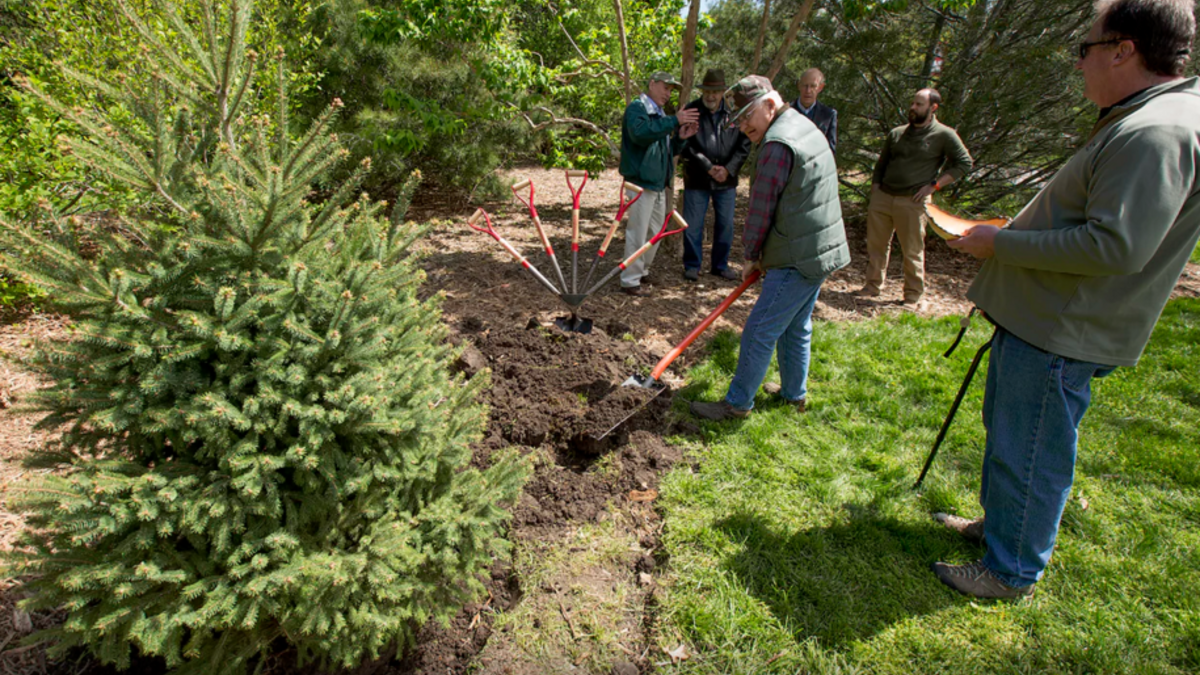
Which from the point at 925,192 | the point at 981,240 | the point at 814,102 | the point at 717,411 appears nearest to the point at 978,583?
the point at 981,240

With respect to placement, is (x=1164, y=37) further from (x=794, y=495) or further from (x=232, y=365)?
(x=232, y=365)

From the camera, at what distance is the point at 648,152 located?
588 centimetres

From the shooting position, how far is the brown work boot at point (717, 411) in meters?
3.85

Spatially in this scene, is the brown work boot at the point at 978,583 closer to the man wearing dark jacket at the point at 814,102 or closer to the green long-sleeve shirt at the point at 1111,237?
the green long-sleeve shirt at the point at 1111,237

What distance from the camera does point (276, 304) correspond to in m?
1.72

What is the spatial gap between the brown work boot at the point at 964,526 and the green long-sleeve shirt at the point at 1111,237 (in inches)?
45.7

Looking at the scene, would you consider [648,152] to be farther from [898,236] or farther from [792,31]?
[898,236]

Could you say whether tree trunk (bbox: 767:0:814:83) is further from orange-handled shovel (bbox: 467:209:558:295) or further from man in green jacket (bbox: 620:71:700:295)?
orange-handled shovel (bbox: 467:209:558:295)

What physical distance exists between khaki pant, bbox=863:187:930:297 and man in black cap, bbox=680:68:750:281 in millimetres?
1495

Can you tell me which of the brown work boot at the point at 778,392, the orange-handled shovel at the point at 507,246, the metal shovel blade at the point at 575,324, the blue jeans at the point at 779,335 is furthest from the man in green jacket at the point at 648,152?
the blue jeans at the point at 779,335

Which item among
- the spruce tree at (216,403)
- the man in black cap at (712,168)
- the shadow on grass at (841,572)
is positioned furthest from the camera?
the man in black cap at (712,168)

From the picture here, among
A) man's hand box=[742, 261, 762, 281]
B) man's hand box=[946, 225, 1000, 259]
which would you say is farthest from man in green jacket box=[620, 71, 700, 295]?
man's hand box=[946, 225, 1000, 259]

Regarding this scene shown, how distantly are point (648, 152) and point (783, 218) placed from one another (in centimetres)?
279

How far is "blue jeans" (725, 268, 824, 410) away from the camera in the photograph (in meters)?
3.53
